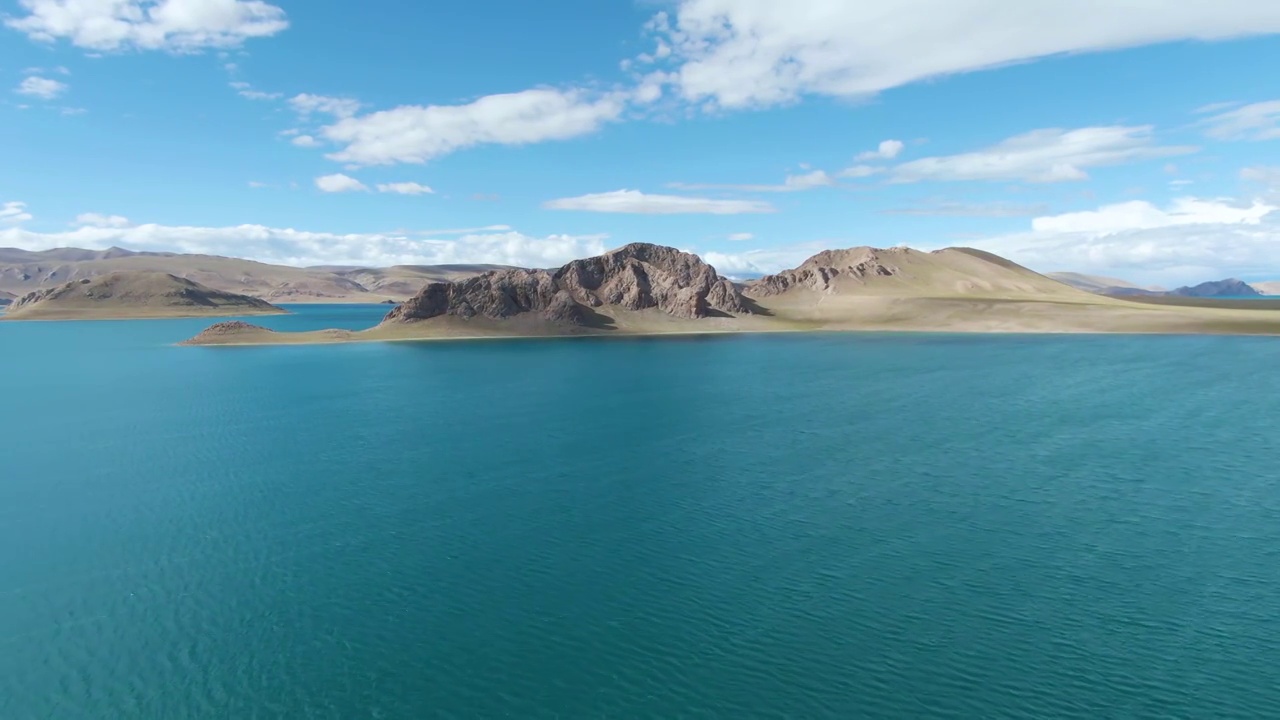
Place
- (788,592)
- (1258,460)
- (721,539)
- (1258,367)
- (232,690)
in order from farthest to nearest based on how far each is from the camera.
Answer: (1258,367) → (1258,460) → (721,539) → (788,592) → (232,690)

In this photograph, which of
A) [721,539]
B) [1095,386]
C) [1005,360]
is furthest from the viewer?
[1005,360]

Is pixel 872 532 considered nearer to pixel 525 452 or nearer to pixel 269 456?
pixel 525 452

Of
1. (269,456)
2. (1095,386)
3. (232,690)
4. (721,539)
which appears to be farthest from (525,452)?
(1095,386)

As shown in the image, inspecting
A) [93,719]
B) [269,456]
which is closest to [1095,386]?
[269,456]

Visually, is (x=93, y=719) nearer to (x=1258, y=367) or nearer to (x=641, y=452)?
(x=641, y=452)

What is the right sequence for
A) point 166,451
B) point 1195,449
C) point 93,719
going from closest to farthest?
point 93,719
point 1195,449
point 166,451

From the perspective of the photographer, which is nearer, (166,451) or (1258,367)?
(166,451)
